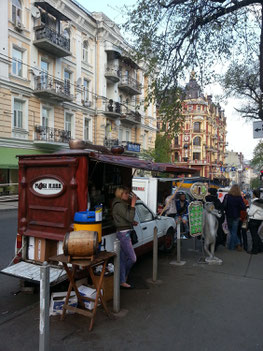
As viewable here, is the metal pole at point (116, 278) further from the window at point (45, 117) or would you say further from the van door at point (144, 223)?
the window at point (45, 117)

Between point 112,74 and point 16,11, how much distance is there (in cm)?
1083

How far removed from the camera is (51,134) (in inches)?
922

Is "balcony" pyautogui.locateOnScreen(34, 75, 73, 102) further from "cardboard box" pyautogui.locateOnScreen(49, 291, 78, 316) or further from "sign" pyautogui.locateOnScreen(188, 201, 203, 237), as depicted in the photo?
"cardboard box" pyautogui.locateOnScreen(49, 291, 78, 316)

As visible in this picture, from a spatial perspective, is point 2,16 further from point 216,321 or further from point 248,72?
point 216,321

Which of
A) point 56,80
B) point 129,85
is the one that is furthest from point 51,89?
point 129,85

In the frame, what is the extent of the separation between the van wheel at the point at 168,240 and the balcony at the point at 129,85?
26630 millimetres

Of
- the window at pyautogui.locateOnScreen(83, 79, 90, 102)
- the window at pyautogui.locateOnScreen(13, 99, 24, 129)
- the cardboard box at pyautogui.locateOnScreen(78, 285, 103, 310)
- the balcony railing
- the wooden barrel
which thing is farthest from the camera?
the window at pyautogui.locateOnScreen(83, 79, 90, 102)

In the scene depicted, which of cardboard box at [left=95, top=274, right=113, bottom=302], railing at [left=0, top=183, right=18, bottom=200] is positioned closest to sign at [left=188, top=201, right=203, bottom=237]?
cardboard box at [left=95, top=274, right=113, bottom=302]

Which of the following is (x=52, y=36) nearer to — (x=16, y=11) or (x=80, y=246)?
(x=16, y=11)

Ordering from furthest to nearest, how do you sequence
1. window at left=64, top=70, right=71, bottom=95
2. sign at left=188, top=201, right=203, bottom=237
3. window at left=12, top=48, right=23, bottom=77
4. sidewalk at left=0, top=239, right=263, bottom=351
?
1. window at left=64, top=70, right=71, bottom=95
2. window at left=12, top=48, right=23, bottom=77
3. sign at left=188, top=201, right=203, bottom=237
4. sidewalk at left=0, top=239, right=263, bottom=351

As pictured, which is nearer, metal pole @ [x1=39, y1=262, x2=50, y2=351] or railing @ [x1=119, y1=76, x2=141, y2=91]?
metal pole @ [x1=39, y1=262, x2=50, y2=351]

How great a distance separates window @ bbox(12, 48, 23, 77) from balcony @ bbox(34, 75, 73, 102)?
1344mm

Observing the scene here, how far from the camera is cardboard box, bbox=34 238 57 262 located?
490cm

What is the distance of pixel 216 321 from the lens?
405 centimetres
